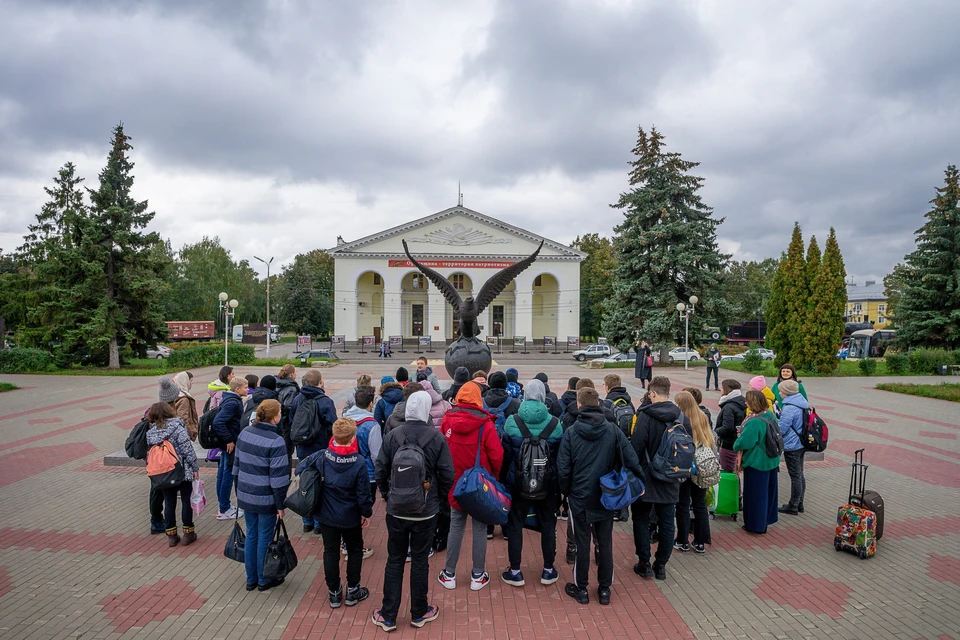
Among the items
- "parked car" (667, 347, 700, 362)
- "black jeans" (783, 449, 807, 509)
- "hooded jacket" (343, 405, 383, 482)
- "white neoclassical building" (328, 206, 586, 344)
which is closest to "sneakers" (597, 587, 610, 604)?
"hooded jacket" (343, 405, 383, 482)

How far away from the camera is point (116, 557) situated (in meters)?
4.95

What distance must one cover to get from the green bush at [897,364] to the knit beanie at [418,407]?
94.5 feet

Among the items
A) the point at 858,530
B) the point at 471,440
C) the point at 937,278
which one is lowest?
the point at 858,530

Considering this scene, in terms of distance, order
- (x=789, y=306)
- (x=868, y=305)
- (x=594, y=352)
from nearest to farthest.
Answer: (x=789, y=306), (x=594, y=352), (x=868, y=305)

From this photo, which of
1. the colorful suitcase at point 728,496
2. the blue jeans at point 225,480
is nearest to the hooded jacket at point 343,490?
the blue jeans at point 225,480

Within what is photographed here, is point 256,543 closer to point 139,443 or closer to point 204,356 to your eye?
point 139,443

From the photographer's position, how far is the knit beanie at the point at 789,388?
19.3 feet

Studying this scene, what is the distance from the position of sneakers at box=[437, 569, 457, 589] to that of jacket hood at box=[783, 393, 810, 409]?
177 inches

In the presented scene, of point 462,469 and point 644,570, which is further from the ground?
point 462,469

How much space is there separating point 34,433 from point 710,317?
29.7m

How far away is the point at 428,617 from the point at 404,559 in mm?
579

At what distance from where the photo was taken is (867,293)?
90.0m

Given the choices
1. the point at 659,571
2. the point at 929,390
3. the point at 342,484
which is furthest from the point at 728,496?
the point at 929,390

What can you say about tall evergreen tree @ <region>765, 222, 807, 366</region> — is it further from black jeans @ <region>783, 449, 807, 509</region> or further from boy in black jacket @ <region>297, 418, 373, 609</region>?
boy in black jacket @ <region>297, 418, 373, 609</region>
